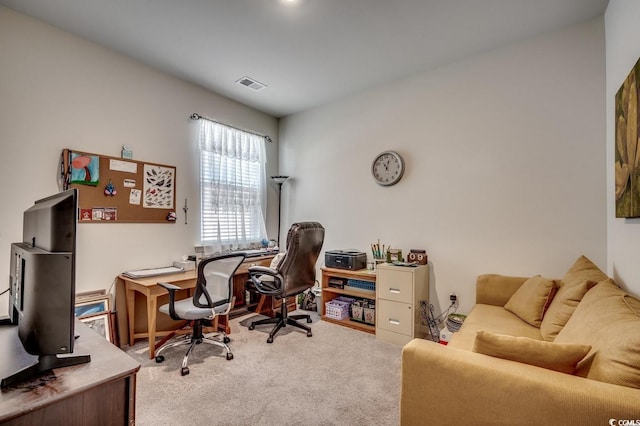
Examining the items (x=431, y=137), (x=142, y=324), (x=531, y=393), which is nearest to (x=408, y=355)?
(x=531, y=393)

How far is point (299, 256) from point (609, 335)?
2360mm

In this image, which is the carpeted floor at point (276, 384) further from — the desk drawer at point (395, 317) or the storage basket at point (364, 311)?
the storage basket at point (364, 311)

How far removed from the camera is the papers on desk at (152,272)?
2801 mm

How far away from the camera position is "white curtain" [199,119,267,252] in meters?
3.65

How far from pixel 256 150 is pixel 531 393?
3.94 metres

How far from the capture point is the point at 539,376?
1.07m

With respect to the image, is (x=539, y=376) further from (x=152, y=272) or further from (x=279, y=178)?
(x=279, y=178)

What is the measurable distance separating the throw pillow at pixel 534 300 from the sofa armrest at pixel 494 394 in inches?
49.1

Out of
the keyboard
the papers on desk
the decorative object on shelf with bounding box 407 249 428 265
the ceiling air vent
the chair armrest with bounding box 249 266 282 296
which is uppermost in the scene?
the ceiling air vent

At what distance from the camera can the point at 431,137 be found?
324 centimetres

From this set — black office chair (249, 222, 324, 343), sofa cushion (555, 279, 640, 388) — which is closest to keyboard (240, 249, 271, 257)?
black office chair (249, 222, 324, 343)

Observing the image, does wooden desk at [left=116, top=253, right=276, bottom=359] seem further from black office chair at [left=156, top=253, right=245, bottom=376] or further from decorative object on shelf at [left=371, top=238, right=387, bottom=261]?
decorative object on shelf at [left=371, top=238, right=387, bottom=261]

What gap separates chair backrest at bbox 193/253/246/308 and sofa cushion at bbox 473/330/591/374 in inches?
78.4
